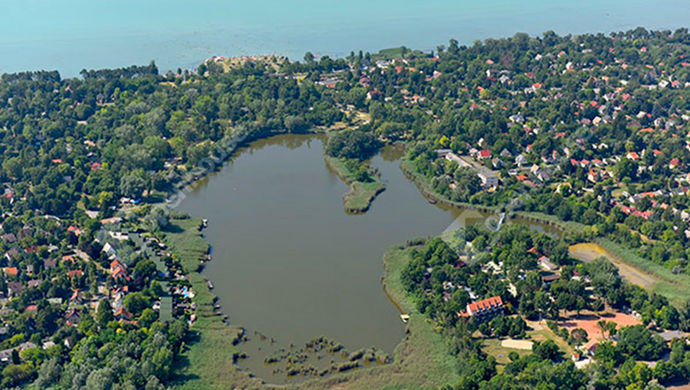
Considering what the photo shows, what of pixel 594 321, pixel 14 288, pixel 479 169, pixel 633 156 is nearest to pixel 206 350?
pixel 14 288

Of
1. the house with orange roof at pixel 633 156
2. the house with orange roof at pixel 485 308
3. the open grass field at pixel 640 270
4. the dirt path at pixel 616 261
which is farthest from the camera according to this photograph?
the house with orange roof at pixel 633 156

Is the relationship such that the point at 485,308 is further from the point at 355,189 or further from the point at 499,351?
the point at 355,189

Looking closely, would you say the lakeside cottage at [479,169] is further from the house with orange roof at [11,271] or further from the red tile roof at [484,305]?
the house with orange roof at [11,271]

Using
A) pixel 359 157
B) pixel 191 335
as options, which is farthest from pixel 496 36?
pixel 191 335

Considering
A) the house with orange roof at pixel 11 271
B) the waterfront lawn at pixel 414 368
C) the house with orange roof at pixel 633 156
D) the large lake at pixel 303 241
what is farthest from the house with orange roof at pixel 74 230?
the house with orange roof at pixel 633 156

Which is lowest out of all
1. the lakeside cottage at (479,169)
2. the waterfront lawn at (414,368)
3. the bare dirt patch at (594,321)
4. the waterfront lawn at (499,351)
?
the waterfront lawn at (414,368)

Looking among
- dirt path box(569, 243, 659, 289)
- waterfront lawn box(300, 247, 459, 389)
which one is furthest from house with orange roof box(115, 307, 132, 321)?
dirt path box(569, 243, 659, 289)

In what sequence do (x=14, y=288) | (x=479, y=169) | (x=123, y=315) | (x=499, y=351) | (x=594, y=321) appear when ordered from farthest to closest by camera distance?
(x=479, y=169) < (x=14, y=288) < (x=594, y=321) < (x=123, y=315) < (x=499, y=351)
